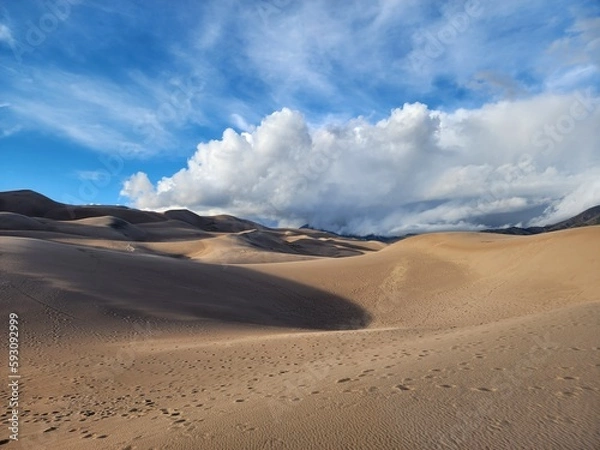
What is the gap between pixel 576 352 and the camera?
24.0ft

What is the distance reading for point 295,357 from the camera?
10.2 m

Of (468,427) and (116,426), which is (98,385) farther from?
(468,427)

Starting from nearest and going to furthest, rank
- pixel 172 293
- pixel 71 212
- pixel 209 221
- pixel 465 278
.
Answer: pixel 172 293 < pixel 465 278 < pixel 71 212 < pixel 209 221

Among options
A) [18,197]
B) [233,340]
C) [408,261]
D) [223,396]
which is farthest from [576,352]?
[18,197]

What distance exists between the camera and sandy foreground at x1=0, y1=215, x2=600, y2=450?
196 inches

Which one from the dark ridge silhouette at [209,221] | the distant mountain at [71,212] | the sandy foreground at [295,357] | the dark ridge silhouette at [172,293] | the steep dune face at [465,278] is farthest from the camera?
the dark ridge silhouette at [209,221]

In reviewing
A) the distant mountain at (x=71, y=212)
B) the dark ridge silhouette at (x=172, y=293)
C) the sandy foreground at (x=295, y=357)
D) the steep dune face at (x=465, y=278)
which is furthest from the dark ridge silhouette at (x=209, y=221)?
Result: the sandy foreground at (x=295, y=357)

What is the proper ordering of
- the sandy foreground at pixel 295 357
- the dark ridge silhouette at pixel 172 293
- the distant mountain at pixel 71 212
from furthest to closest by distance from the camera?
1. the distant mountain at pixel 71 212
2. the dark ridge silhouette at pixel 172 293
3. the sandy foreground at pixel 295 357

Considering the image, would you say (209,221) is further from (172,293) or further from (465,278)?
(172,293)

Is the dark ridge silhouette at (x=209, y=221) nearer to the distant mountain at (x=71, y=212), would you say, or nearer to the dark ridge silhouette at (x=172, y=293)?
the distant mountain at (x=71, y=212)

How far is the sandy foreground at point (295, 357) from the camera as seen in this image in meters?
4.97

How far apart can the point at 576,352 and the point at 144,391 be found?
316 inches

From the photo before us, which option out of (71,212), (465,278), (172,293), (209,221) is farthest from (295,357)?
(209,221)

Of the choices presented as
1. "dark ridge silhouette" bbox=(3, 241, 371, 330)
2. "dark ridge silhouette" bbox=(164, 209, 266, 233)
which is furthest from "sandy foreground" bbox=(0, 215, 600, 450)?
"dark ridge silhouette" bbox=(164, 209, 266, 233)
